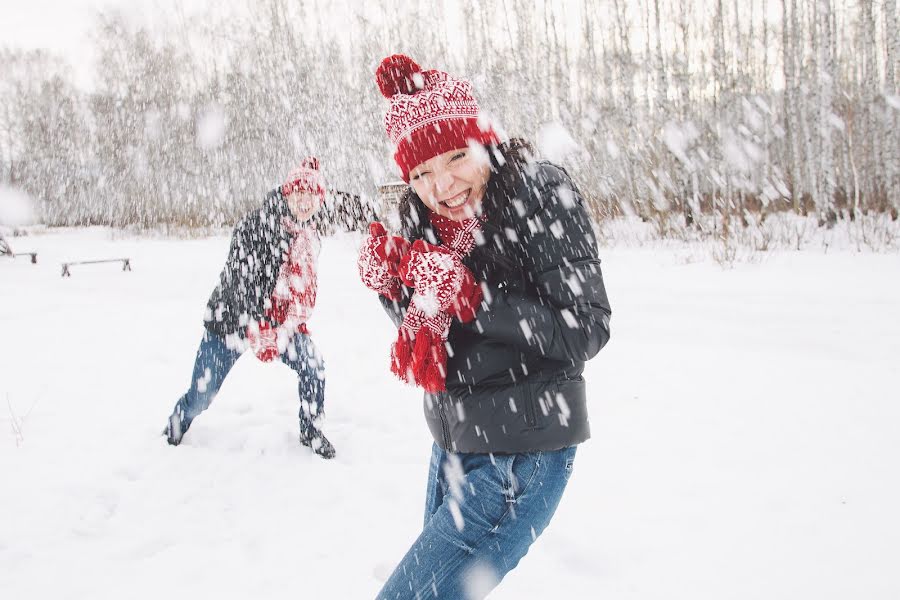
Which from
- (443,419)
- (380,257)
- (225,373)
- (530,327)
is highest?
(380,257)

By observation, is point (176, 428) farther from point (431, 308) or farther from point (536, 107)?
point (536, 107)

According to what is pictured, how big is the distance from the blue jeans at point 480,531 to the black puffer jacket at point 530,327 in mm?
62

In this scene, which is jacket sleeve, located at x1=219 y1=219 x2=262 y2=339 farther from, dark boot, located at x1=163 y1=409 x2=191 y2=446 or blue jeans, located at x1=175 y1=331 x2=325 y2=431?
dark boot, located at x1=163 y1=409 x2=191 y2=446

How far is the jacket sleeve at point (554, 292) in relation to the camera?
1.12 metres

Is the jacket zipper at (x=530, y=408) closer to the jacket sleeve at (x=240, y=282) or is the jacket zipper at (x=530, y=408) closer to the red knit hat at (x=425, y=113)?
the red knit hat at (x=425, y=113)

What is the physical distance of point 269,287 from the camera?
3.19 meters

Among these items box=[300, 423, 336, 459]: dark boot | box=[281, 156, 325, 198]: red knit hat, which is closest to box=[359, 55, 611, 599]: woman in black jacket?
box=[281, 156, 325, 198]: red knit hat

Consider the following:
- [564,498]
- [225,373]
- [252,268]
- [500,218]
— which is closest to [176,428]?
[225,373]

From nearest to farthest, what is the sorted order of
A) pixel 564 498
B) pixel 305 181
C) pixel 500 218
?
1. pixel 500 218
2. pixel 564 498
3. pixel 305 181

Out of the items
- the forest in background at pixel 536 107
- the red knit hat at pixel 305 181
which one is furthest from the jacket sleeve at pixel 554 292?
the forest in background at pixel 536 107

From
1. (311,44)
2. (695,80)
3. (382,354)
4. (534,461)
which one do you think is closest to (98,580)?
(534,461)

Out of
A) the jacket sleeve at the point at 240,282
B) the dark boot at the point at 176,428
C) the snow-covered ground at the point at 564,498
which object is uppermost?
the jacket sleeve at the point at 240,282

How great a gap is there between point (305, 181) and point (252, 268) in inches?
24.2

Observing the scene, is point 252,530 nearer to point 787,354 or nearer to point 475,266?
point 475,266
